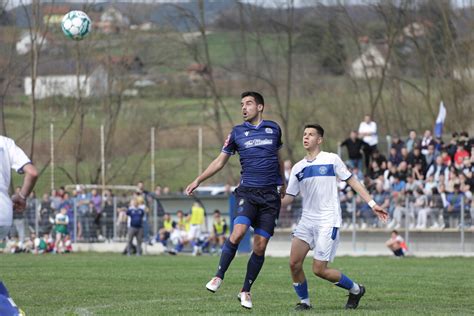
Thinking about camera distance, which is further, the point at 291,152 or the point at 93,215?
the point at 291,152

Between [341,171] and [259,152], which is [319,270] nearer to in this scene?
[341,171]

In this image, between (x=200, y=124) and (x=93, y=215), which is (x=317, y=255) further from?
(x=200, y=124)

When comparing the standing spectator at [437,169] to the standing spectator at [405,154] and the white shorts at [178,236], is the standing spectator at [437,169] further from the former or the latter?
the white shorts at [178,236]

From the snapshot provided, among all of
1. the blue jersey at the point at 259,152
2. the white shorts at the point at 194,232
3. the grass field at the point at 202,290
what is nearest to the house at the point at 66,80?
the white shorts at the point at 194,232

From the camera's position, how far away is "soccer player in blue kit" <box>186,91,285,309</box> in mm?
10703

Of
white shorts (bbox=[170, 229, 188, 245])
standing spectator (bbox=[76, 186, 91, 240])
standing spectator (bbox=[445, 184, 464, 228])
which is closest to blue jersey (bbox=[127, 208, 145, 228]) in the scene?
white shorts (bbox=[170, 229, 188, 245])

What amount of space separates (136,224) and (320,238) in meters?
18.0

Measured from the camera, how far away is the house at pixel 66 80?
40531mm

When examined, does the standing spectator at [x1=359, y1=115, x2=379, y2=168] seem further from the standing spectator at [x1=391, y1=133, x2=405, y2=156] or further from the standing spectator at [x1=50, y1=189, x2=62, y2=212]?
the standing spectator at [x1=50, y1=189, x2=62, y2=212]

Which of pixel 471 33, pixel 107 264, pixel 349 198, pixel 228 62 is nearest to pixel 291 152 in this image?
pixel 228 62

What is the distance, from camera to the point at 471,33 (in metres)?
34.3

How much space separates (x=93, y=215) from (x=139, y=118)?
12024mm

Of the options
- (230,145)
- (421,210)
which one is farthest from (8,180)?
(421,210)

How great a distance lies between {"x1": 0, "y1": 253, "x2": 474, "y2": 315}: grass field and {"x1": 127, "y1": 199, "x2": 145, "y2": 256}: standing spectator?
7834mm
